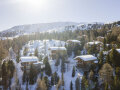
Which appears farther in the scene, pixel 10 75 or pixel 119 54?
pixel 10 75

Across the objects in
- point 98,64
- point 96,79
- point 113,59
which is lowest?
point 96,79

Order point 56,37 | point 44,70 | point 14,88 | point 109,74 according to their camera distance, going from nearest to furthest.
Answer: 1. point 109,74
2. point 14,88
3. point 44,70
4. point 56,37

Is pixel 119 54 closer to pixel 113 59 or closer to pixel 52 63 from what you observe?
pixel 113 59

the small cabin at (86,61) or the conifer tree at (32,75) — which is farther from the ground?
the small cabin at (86,61)

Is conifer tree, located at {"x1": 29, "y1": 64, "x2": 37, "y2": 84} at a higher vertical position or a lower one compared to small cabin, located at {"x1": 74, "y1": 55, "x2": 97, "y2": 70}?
lower

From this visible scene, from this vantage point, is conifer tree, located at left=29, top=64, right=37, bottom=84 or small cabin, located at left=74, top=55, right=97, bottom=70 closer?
conifer tree, located at left=29, top=64, right=37, bottom=84

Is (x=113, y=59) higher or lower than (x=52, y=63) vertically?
higher

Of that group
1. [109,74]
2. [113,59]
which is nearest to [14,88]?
[109,74]

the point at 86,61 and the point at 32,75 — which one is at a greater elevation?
the point at 86,61

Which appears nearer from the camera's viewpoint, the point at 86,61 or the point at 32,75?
the point at 32,75

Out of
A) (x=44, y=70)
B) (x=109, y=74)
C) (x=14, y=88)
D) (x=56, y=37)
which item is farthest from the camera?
(x=56, y=37)

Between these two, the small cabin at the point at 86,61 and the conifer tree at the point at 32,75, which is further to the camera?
the small cabin at the point at 86,61
